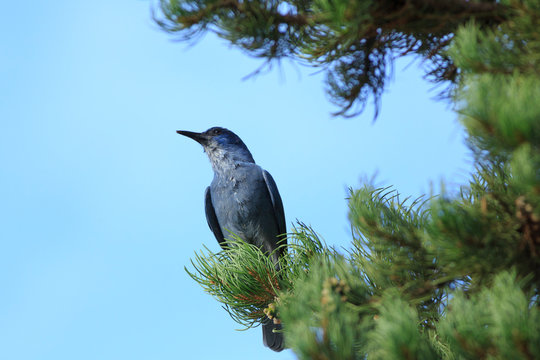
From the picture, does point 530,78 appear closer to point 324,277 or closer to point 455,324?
point 455,324

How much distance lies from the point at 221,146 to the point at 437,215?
11.4 feet

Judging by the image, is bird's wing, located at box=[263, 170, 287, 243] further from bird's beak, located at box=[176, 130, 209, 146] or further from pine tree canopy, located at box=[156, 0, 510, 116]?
pine tree canopy, located at box=[156, 0, 510, 116]

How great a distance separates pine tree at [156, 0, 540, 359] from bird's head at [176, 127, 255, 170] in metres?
2.21

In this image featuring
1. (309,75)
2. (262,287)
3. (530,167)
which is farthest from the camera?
(262,287)

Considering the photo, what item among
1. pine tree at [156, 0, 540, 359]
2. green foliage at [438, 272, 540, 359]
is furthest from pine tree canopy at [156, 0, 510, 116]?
green foliage at [438, 272, 540, 359]

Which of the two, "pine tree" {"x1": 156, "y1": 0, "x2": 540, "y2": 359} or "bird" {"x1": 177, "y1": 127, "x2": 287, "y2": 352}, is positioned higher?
"bird" {"x1": 177, "y1": 127, "x2": 287, "y2": 352}

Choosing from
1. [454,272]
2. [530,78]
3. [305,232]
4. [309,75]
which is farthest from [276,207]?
[530,78]

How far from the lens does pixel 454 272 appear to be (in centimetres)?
220

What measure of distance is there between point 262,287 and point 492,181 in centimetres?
145

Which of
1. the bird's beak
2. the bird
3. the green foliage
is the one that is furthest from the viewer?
the bird's beak

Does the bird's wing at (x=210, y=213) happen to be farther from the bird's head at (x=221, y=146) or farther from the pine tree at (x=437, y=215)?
the pine tree at (x=437, y=215)

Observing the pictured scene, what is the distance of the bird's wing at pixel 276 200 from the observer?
467 cm

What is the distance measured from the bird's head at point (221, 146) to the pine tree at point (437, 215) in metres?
2.21

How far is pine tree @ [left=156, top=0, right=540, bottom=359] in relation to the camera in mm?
1868
